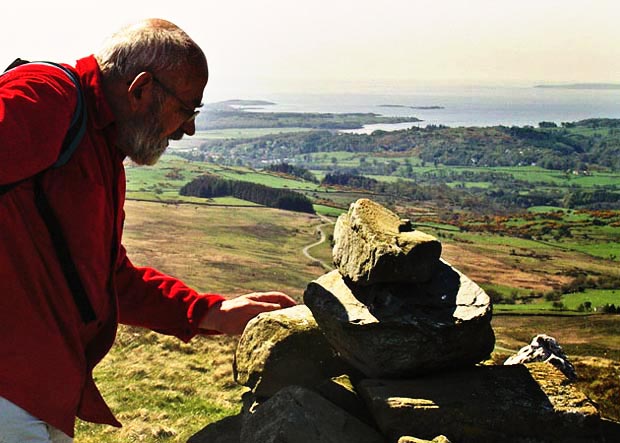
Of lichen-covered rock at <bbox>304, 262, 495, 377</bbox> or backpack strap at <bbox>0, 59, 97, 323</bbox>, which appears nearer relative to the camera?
backpack strap at <bbox>0, 59, 97, 323</bbox>

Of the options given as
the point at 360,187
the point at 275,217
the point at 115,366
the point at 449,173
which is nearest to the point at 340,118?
the point at 449,173

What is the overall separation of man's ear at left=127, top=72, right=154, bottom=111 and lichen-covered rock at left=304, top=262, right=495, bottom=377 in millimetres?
4070

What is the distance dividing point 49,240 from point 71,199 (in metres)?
0.31

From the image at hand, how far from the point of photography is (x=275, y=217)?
40.4 metres

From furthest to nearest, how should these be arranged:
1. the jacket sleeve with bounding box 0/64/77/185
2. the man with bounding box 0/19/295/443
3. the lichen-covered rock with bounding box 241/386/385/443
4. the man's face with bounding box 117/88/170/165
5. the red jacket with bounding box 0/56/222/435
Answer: the lichen-covered rock with bounding box 241/386/385/443 < the man's face with bounding box 117/88/170/165 < the man with bounding box 0/19/295/443 < the red jacket with bounding box 0/56/222/435 < the jacket sleeve with bounding box 0/64/77/185

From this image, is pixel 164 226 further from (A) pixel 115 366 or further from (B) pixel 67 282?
(B) pixel 67 282

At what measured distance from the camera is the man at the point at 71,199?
3625 mm

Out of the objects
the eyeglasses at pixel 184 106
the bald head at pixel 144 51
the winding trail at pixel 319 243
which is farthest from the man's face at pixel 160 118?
the winding trail at pixel 319 243

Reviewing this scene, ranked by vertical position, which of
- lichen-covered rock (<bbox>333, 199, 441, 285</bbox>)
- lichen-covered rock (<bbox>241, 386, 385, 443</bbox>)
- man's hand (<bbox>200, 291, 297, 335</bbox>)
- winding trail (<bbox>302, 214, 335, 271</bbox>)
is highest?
lichen-covered rock (<bbox>333, 199, 441, 285</bbox>)

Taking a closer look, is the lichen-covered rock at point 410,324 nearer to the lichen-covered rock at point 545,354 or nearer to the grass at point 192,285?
the lichen-covered rock at point 545,354

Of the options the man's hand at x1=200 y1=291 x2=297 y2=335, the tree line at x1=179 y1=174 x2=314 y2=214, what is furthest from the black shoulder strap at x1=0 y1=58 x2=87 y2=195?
the tree line at x1=179 y1=174 x2=314 y2=214

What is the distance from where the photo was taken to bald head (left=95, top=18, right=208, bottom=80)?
169 inches

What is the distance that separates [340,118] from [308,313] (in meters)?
166

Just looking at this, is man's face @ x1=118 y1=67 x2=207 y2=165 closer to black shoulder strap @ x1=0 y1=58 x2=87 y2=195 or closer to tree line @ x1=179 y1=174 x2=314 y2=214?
black shoulder strap @ x1=0 y1=58 x2=87 y2=195
